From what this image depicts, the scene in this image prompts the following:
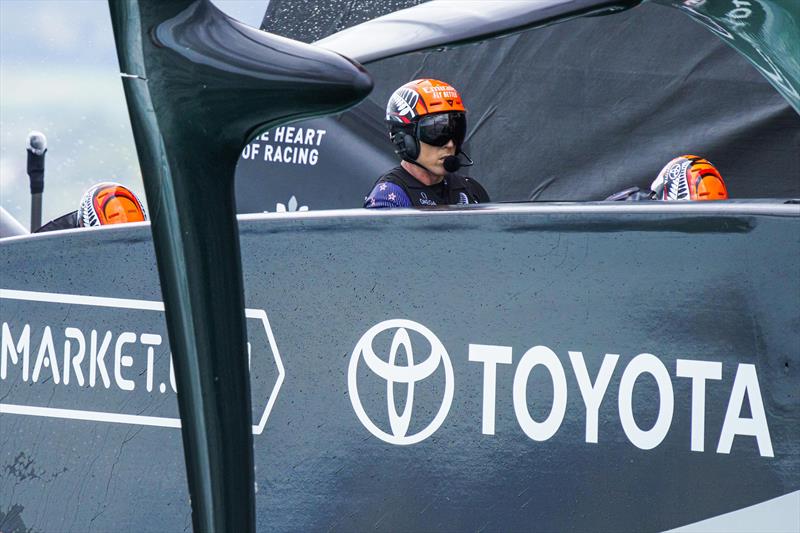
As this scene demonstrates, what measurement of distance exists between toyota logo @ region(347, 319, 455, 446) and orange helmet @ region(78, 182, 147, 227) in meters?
2.85

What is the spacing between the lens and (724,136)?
570 cm

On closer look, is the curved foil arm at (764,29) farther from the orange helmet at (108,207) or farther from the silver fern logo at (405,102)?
the orange helmet at (108,207)

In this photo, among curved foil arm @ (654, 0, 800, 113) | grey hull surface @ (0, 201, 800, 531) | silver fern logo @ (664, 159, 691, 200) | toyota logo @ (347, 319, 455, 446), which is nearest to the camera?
curved foil arm @ (654, 0, 800, 113)

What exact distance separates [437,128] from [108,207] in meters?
1.34

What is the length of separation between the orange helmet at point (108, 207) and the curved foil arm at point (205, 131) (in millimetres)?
3737

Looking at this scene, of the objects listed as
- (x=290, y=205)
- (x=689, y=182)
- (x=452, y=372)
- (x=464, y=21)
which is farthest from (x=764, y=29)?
(x=290, y=205)

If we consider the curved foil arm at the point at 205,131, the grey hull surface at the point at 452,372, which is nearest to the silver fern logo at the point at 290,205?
the grey hull surface at the point at 452,372

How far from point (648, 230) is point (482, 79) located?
15.1 ft

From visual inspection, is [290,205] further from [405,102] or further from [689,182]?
[689,182]

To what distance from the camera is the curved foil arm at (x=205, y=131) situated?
0.72 metres

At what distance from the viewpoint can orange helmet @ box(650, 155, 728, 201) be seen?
412 centimetres

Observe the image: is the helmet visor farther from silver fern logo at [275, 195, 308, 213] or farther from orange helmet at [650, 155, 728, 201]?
silver fern logo at [275, 195, 308, 213]

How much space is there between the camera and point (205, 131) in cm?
73

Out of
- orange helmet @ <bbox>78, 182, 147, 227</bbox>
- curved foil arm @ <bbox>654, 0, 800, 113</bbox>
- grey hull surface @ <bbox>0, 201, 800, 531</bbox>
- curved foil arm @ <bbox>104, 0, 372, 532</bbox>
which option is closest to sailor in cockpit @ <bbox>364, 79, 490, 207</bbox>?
orange helmet @ <bbox>78, 182, 147, 227</bbox>
